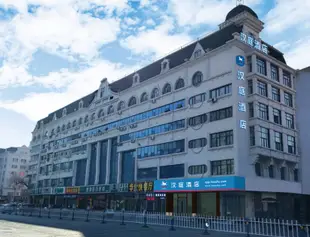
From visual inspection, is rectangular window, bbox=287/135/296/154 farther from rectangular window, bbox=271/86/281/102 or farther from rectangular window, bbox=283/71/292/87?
rectangular window, bbox=283/71/292/87

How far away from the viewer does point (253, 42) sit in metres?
35.2

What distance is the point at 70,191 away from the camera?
55062 millimetres

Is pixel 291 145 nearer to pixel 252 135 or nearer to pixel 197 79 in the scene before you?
pixel 252 135

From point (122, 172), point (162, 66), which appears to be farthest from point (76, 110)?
point (162, 66)

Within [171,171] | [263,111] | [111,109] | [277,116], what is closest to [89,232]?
[171,171]

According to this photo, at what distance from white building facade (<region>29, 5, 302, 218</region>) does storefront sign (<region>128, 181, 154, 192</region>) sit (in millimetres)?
122

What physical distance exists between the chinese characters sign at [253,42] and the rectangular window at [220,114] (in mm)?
7760

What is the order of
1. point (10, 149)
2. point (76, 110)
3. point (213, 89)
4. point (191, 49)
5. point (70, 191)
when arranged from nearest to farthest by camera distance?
point (213, 89) → point (191, 49) → point (70, 191) → point (76, 110) → point (10, 149)

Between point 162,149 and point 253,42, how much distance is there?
16.6 metres

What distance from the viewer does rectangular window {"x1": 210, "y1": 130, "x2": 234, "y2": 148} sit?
32.4 metres

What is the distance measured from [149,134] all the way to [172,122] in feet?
14.8

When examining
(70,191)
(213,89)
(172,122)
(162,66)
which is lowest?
(70,191)

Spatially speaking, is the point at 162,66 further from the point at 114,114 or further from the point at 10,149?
the point at 10,149

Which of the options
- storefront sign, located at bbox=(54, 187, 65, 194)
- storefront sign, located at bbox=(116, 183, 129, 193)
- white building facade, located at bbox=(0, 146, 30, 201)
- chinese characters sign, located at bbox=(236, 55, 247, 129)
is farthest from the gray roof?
white building facade, located at bbox=(0, 146, 30, 201)
